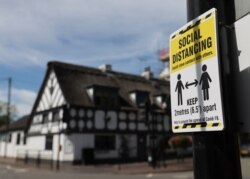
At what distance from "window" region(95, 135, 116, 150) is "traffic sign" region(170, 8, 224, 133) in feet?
81.9

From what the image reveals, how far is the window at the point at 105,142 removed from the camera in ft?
89.8

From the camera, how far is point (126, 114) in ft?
96.5

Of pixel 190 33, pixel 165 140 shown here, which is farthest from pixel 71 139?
pixel 190 33

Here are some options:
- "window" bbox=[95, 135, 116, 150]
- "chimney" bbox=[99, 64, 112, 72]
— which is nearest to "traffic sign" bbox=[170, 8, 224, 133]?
"window" bbox=[95, 135, 116, 150]

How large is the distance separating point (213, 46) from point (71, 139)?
24.4m

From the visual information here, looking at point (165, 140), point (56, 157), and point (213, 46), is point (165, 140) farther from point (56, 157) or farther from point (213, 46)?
point (213, 46)

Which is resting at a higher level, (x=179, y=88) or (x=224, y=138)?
(x=179, y=88)

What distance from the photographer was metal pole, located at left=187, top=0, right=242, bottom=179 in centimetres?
210

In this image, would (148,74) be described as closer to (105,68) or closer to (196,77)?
(105,68)

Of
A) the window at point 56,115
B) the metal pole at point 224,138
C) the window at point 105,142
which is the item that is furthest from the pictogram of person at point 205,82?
the window at point 56,115

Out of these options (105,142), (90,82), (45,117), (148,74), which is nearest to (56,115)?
(45,117)

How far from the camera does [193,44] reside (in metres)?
2.45

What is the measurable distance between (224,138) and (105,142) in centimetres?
2613

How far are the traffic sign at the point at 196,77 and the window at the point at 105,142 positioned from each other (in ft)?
81.9
